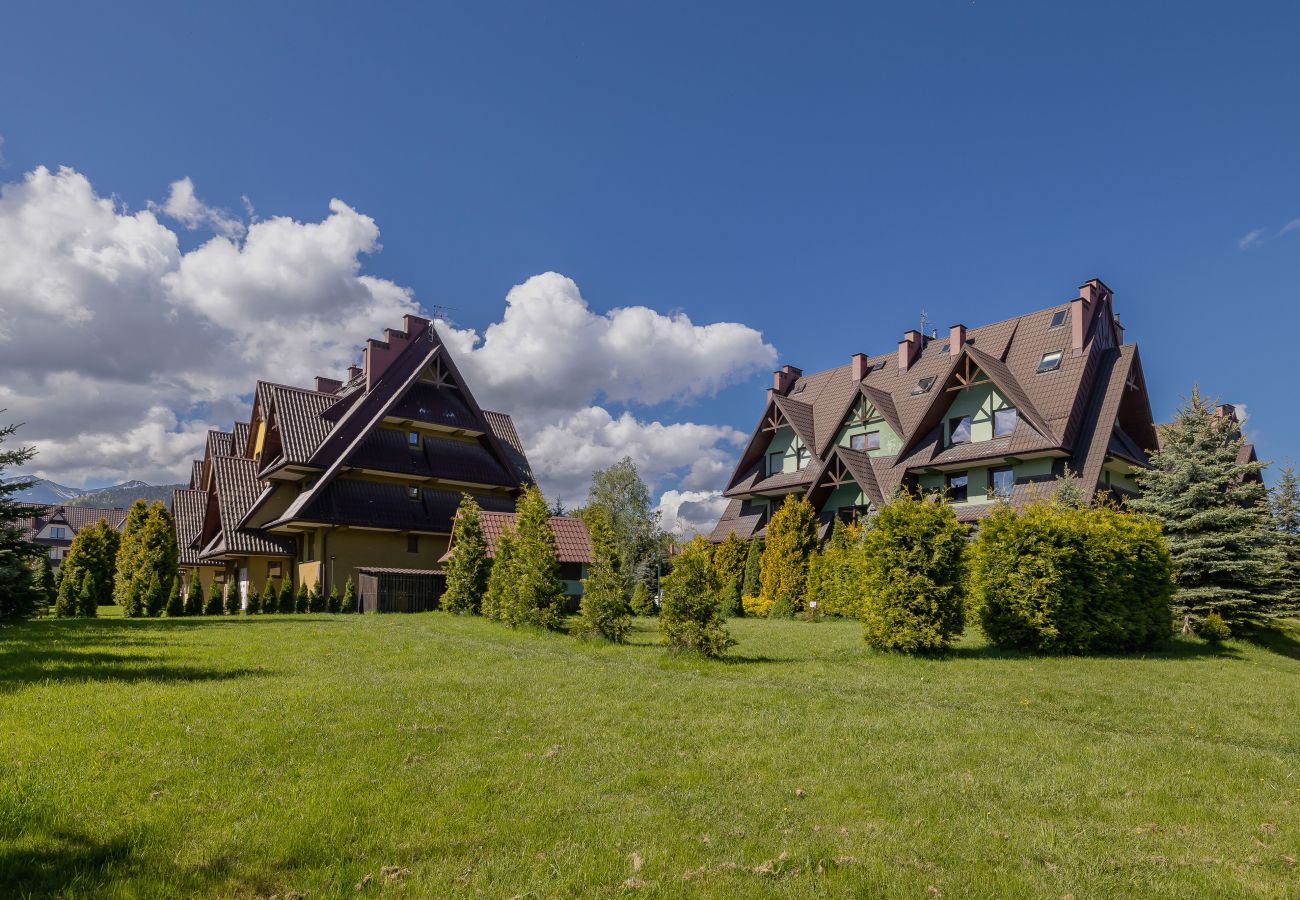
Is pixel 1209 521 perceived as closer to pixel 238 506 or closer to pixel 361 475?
pixel 361 475

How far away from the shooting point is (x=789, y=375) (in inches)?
1604

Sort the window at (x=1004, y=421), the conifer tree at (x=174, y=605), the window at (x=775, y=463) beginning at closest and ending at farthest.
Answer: the conifer tree at (x=174, y=605)
the window at (x=1004, y=421)
the window at (x=775, y=463)

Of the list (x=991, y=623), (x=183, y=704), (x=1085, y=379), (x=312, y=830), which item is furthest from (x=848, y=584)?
(x=312, y=830)

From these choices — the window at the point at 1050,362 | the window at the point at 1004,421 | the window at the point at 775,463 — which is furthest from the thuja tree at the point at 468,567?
the window at the point at 1050,362

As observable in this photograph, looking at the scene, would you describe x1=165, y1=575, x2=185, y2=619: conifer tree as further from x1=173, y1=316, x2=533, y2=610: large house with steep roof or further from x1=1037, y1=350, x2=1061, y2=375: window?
x1=1037, y1=350, x2=1061, y2=375: window

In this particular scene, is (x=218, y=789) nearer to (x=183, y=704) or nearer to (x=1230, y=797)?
(x=183, y=704)

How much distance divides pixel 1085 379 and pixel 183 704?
98.2 ft

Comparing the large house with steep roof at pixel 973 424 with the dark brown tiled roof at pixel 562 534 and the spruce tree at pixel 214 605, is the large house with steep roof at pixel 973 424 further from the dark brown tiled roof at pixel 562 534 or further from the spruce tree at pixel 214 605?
the spruce tree at pixel 214 605

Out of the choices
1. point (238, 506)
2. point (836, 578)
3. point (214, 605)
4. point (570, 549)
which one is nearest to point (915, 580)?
point (836, 578)

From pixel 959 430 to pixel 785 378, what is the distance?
11.2 m

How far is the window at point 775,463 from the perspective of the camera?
120 ft

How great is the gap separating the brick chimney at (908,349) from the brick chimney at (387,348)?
2224 centimetres

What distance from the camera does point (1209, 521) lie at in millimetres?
20422

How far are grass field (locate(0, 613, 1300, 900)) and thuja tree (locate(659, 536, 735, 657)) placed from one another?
246cm
